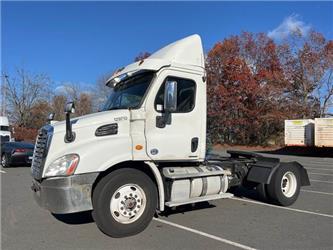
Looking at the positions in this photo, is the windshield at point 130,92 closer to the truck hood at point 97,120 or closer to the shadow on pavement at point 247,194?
the truck hood at point 97,120

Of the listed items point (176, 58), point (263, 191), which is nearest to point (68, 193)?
point (176, 58)

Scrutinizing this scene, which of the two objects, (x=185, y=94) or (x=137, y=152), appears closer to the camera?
(x=137, y=152)

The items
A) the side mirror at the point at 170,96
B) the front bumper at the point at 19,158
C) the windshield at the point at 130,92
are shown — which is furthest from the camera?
the front bumper at the point at 19,158

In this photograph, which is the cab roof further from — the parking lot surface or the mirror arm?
the parking lot surface

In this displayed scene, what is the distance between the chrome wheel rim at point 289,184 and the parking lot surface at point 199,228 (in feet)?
1.03

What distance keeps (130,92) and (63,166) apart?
6.30 ft

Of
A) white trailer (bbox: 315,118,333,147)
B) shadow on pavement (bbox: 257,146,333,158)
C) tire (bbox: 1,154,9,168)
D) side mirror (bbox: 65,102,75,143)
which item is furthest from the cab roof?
shadow on pavement (bbox: 257,146,333,158)

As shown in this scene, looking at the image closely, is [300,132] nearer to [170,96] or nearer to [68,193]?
[170,96]

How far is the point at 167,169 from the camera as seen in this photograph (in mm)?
6316

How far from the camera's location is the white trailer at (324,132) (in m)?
23.7

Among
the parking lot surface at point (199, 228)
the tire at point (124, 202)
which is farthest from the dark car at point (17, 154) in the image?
the tire at point (124, 202)

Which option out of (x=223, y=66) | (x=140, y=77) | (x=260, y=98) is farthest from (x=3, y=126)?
(x=140, y=77)

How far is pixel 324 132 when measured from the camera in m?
24.0

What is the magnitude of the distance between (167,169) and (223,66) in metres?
32.2
